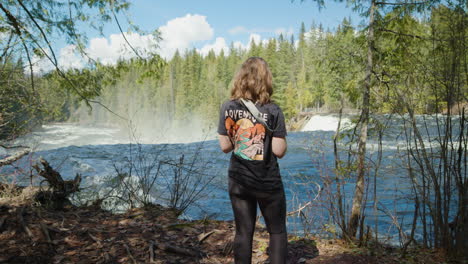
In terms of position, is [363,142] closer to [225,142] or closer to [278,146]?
[278,146]

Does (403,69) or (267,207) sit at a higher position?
(403,69)

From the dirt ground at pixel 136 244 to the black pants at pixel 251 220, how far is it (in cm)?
86

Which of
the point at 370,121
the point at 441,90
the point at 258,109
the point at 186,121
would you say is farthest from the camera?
the point at 186,121

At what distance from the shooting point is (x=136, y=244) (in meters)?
3.27

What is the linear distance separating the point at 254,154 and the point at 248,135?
0.47 ft

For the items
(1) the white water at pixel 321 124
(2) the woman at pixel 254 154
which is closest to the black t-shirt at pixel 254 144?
(2) the woman at pixel 254 154

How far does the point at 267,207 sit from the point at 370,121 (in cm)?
255

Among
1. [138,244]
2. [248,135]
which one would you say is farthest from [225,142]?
[138,244]

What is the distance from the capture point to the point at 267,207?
7.63ft

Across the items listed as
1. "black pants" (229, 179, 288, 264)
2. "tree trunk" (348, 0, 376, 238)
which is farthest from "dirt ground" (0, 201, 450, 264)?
"black pants" (229, 179, 288, 264)

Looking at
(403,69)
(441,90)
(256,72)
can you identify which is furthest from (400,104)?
(256,72)

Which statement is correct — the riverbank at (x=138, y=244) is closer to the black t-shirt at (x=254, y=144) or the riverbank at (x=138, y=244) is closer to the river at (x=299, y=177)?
the river at (x=299, y=177)

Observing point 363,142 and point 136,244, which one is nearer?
point 136,244

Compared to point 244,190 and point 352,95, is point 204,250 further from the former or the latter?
point 352,95
